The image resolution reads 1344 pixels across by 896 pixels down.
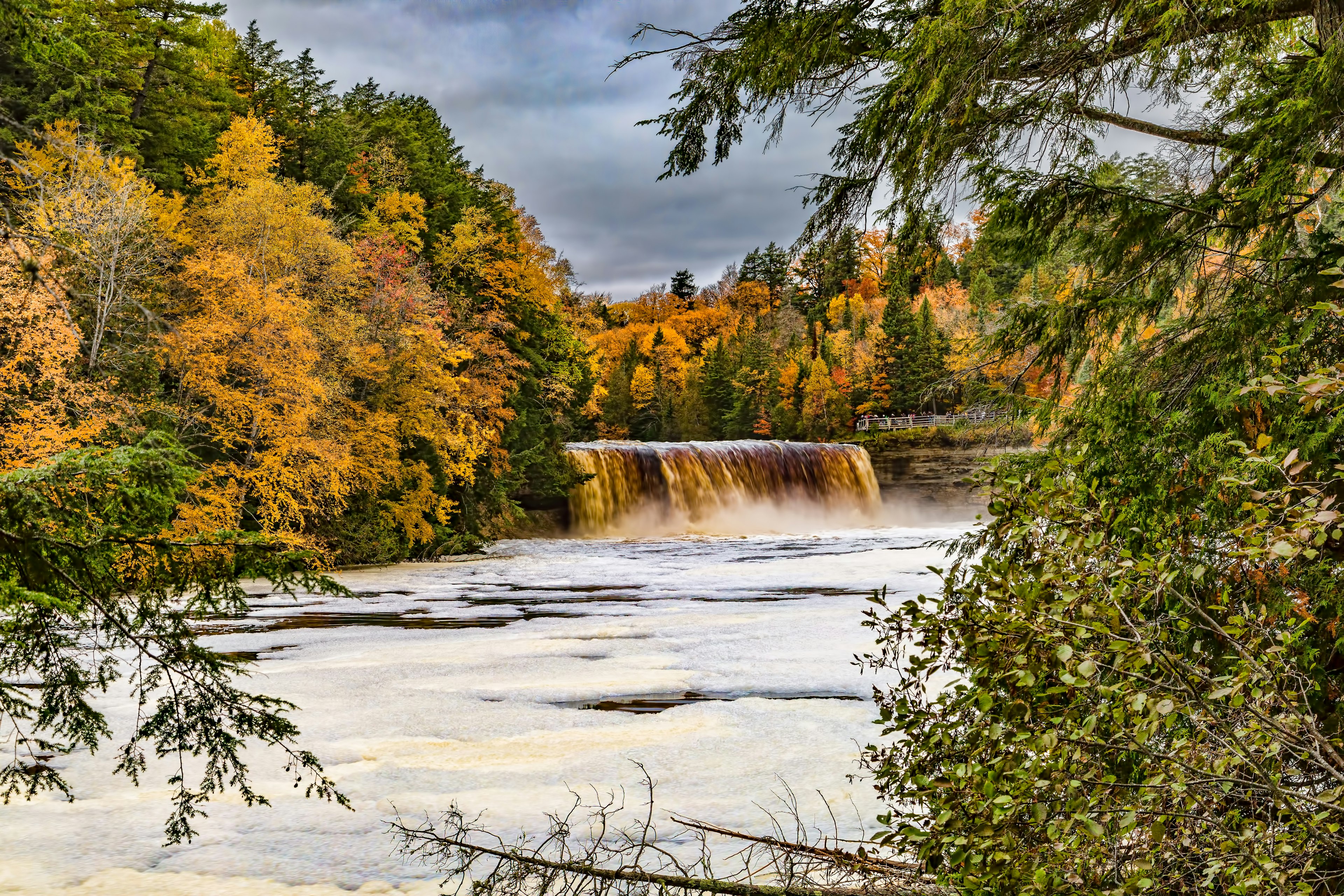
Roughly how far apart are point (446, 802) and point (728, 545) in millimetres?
20709

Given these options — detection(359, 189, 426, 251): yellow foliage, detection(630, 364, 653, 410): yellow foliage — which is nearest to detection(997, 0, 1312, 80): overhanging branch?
detection(359, 189, 426, 251): yellow foliage

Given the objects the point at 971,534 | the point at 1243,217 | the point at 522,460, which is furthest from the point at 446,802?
the point at 522,460

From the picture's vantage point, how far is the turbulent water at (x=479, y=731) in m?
3.64

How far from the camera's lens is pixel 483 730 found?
5.77 metres

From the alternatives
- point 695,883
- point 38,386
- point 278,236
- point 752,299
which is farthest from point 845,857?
point 752,299

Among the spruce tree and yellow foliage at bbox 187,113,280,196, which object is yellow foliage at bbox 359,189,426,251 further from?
the spruce tree

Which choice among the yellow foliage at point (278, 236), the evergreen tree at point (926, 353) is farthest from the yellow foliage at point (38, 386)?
the evergreen tree at point (926, 353)

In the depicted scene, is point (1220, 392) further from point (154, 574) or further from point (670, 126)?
point (154, 574)

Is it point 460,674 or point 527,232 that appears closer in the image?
point 460,674

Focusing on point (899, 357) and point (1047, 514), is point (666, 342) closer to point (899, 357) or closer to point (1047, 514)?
point (899, 357)

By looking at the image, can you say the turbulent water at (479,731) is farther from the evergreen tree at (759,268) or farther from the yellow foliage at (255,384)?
the evergreen tree at (759,268)

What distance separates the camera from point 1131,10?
11.5ft

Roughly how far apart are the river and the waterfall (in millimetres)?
16822

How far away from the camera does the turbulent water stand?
364cm
